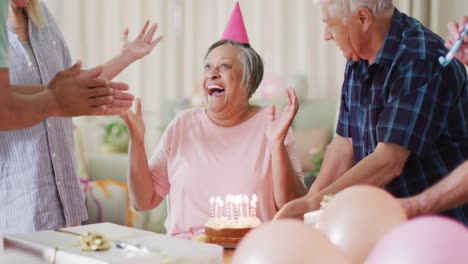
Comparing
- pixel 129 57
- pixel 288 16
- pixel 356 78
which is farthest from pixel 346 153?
pixel 288 16

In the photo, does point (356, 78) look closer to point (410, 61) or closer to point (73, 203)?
point (410, 61)

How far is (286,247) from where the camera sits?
2.40 ft

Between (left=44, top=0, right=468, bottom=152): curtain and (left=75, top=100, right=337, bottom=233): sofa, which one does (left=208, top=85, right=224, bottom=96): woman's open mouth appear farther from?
(left=44, top=0, right=468, bottom=152): curtain

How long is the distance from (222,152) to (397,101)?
747 mm

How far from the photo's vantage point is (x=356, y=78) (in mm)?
2031

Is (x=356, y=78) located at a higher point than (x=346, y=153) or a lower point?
higher

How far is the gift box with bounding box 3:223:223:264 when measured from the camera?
1.04 m

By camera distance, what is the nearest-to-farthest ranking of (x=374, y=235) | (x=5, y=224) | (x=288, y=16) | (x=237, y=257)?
(x=237, y=257) < (x=374, y=235) < (x=5, y=224) < (x=288, y=16)

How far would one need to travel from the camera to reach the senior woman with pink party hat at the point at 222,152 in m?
2.28

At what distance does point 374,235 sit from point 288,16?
4.28 metres

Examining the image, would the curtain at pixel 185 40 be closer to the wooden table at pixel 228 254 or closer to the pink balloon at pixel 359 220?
the wooden table at pixel 228 254

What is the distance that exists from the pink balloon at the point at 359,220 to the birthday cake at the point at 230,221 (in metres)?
0.91

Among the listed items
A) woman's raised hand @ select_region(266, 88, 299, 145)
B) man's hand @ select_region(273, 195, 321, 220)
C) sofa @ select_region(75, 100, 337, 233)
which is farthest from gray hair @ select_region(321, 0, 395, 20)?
sofa @ select_region(75, 100, 337, 233)

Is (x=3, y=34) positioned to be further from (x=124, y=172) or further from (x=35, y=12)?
(x=124, y=172)
